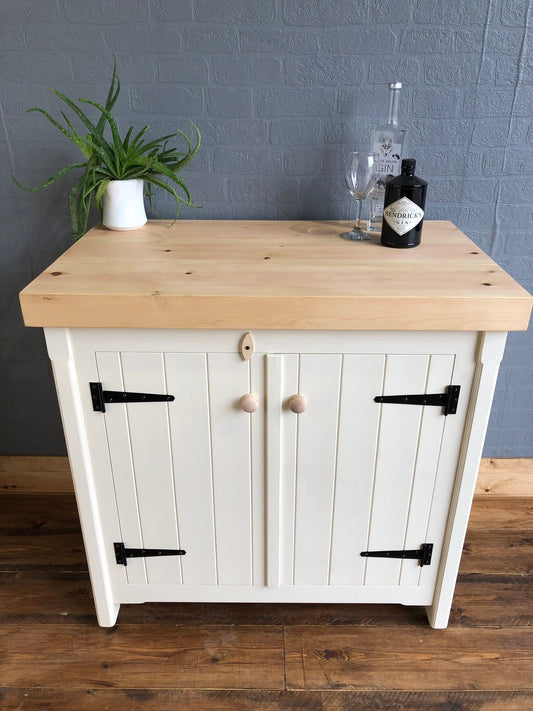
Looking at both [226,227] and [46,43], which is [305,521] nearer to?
[226,227]

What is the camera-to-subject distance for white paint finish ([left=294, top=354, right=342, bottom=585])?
135 centimetres

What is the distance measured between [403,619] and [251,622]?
0.43 metres

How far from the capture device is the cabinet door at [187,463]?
136 cm

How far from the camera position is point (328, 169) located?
176cm

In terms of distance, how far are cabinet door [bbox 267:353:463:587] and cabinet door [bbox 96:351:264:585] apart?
3.3 inches

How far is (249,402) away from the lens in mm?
1351

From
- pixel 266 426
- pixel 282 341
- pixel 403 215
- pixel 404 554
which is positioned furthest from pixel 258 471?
pixel 403 215

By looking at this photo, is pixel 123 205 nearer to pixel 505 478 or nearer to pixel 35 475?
pixel 35 475

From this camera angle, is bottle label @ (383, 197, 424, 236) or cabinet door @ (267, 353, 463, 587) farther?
bottle label @ (383, 197, 424, 236)

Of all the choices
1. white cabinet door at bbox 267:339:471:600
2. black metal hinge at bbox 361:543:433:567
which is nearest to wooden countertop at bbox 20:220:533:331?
white cabinet door at bbox 267:339:471:600

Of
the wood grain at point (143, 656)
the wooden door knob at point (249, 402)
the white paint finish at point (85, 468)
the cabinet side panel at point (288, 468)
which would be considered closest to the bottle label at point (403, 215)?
the cabinet side panel at point (288, 468)

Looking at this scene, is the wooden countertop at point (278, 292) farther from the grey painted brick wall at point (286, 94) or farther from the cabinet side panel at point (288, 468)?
the grey painted brick wall at point (286, 94)

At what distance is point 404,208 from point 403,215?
17 mm

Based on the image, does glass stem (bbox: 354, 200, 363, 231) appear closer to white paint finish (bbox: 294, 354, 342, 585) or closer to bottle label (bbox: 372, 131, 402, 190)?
bottle label (bbox: 372, 131, 402, 190)
